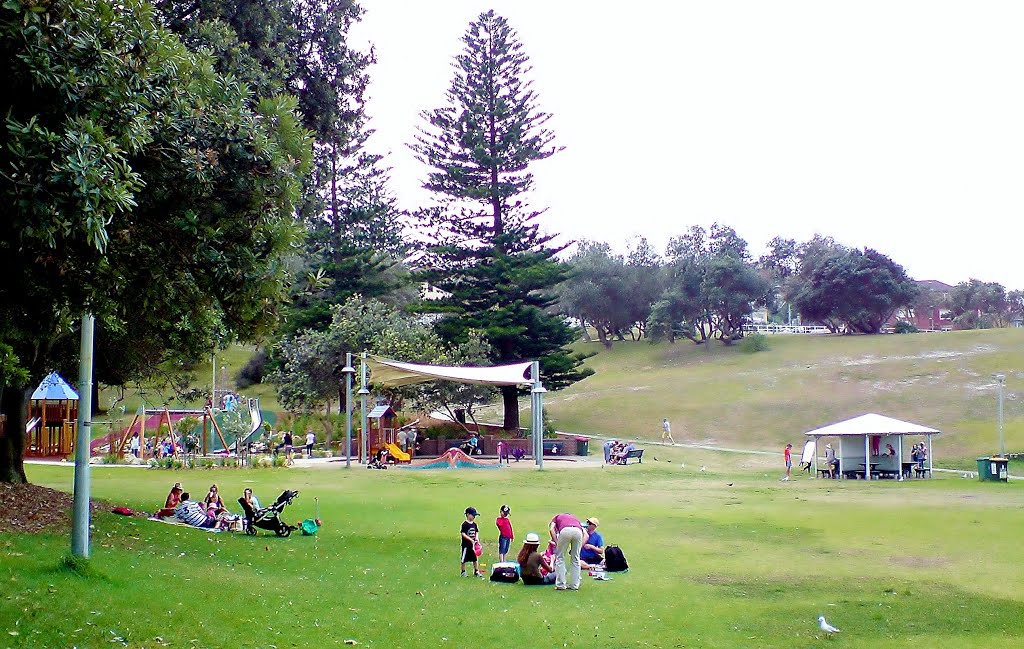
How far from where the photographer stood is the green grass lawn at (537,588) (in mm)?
7957

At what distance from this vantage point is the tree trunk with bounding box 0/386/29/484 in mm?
15633

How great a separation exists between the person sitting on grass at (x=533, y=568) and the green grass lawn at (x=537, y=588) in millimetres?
297

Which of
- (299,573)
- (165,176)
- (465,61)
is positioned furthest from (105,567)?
(465,61)

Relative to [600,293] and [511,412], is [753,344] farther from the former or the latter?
[511,412]

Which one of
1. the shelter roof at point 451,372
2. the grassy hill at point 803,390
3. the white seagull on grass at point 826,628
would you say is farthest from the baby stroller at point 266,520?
the grassy hill at point 803,390

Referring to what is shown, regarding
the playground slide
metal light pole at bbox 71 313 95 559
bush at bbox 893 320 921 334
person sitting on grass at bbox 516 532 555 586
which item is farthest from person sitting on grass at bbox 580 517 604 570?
bush at bbox 893 320 921 334

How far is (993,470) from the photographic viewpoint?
25.9 meters

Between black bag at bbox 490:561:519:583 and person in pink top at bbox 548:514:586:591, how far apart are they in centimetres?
57

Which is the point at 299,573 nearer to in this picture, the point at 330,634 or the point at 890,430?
the point at 330,634

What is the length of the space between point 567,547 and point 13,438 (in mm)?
10337

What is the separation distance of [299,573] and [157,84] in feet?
19.1

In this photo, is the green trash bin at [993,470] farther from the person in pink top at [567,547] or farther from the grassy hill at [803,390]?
the person in pink top at [567,547]

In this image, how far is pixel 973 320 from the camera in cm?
8638

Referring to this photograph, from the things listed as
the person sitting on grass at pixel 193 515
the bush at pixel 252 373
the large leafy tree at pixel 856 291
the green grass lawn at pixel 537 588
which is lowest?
the green grass lawn at pixel 537 588
